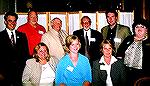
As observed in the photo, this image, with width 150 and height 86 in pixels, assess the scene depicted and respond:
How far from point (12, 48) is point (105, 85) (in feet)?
5.71

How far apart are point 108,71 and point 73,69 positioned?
1.58ft

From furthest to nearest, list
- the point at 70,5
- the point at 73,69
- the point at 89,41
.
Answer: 1. the point at 70,5
2. the point at 89,41
3. the point at 73,69

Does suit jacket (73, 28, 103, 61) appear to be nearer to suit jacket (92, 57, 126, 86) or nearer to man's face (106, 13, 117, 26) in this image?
man's face (106, 13, 117, 26)

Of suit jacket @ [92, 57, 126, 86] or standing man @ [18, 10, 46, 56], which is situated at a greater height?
standing man @ [18, 10, 46, 56]

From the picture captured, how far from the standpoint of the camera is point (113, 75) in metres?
3.88

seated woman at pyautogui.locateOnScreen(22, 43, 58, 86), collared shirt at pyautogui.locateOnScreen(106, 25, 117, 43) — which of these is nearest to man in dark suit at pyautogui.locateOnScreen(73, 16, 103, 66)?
collared shirt at pyautogui.locateOnScreen(106, 25, 117, 43)

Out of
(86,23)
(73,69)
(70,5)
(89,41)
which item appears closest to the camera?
(73,69)

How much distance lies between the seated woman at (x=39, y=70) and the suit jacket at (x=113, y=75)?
587 mm

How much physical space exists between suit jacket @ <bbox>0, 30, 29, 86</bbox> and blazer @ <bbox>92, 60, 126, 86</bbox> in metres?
1.35

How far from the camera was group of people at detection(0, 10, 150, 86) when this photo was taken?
3.89 m

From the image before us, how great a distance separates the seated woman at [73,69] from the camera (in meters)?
3.84

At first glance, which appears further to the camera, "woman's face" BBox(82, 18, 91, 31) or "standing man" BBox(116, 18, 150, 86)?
"woman's face" BBox(82, 18, 91, 31)

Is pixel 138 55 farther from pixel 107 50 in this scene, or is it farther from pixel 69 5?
pixel 69 5

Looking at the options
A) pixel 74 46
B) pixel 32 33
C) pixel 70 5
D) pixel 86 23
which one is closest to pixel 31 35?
pixel 32 33
